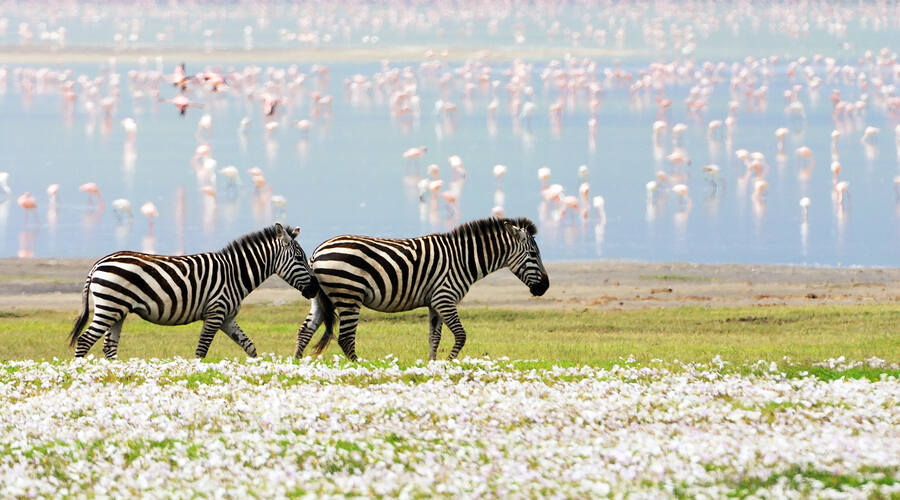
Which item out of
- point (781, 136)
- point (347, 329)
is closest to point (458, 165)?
point (781, 136)

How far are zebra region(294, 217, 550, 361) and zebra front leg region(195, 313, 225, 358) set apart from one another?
2.80 feet

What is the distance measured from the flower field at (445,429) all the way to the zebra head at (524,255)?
2.44m

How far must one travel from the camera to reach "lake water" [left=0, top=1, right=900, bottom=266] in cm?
3894

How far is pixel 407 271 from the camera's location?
16.6 m

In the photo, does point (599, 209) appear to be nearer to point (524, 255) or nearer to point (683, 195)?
point (683, 195)

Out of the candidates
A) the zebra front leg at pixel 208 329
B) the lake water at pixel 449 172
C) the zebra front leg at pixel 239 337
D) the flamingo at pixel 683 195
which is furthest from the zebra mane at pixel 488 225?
the flamingo at pixel 683 195

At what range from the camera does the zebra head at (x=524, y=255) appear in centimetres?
1742

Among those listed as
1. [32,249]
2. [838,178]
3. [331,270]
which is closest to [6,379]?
[331,270]

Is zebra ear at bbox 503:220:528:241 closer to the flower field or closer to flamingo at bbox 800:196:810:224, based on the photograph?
the flower field

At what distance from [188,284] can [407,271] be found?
2293 mm

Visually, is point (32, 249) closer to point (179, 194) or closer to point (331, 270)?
point (179, 194)

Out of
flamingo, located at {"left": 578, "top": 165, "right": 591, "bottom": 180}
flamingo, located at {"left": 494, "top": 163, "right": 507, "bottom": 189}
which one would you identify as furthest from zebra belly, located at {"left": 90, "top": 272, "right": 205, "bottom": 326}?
flamingo, located at {"left": 494, "top": 163, "right": 507, "bottom": 189}

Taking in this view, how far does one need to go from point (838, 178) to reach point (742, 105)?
2879cm

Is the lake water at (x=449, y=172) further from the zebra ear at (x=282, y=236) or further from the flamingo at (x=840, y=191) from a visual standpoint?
the zebra ear at (x=282, y=236)
